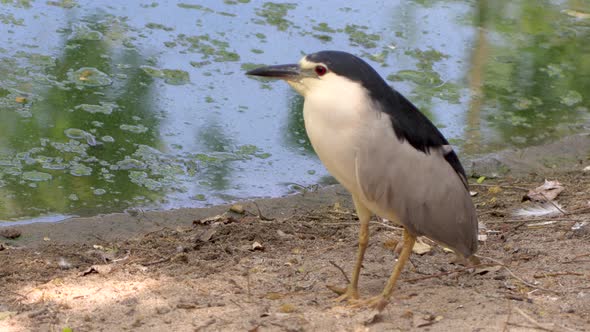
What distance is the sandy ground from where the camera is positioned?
3887 mm

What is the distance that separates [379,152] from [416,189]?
12.0 inches

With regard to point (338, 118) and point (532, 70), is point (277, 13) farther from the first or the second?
point (338, 118)

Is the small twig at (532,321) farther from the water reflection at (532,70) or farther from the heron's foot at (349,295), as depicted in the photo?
the water reflection at (532,70)

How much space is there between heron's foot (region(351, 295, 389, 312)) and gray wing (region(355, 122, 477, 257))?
1.07 ft

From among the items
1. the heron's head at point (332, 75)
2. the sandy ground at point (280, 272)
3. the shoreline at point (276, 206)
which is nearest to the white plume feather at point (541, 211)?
the sandy ground at point (280, 272)

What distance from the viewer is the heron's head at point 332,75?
3771 millimetres

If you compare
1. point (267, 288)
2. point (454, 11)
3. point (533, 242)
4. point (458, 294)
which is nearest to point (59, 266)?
point (267, 288)

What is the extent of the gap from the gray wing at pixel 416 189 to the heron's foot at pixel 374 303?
1.07 feet

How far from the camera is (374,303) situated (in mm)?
4039

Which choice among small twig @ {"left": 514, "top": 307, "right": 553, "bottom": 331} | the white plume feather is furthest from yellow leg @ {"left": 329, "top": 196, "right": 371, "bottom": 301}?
the white plume feather

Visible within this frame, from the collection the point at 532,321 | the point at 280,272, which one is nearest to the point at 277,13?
the point at 280,272

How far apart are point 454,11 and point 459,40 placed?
0.75 m

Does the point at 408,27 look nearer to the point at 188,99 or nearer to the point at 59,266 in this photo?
the point at 188,99

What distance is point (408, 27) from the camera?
27.8 feet
